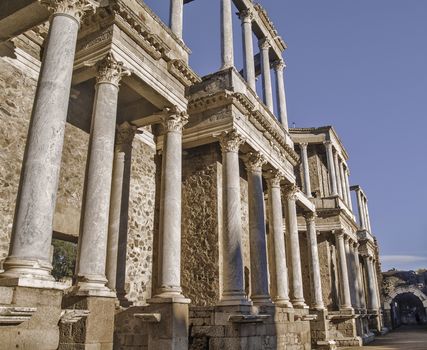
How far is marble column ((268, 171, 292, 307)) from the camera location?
46.8 ft

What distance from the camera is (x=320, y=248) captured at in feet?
83.2

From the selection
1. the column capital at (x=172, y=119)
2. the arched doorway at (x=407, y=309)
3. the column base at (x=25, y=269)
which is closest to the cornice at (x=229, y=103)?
the column capital at (x=172, y=119)

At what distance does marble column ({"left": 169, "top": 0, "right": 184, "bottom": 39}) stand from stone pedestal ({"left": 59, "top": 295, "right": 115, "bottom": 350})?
802cm

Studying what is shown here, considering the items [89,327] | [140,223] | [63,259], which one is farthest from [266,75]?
[63,259]

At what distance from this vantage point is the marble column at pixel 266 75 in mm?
16828

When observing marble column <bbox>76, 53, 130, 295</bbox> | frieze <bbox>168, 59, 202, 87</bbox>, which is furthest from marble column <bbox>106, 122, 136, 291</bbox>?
marble column <bbox>76, 53, 130, 295</bbox>

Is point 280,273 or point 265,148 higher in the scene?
point 265,148

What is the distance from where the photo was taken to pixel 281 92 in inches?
742

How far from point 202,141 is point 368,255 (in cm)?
2559

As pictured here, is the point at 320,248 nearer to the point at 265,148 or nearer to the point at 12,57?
the point at 265,148

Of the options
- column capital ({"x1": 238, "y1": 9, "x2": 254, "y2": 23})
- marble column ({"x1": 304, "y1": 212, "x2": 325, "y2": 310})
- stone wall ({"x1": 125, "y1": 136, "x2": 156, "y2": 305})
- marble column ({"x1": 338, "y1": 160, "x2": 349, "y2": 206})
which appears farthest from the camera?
marble column ({"x1": 338, "y1": 160, "x2": 349, "y2": 206})

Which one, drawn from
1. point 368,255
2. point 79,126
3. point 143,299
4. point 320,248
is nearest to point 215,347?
point 143,299

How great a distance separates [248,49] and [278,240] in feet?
24.2

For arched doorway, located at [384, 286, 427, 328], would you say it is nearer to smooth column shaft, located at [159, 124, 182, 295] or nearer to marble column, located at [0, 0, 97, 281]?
smooth column shaft, located at [159, 124, 182, 295]
